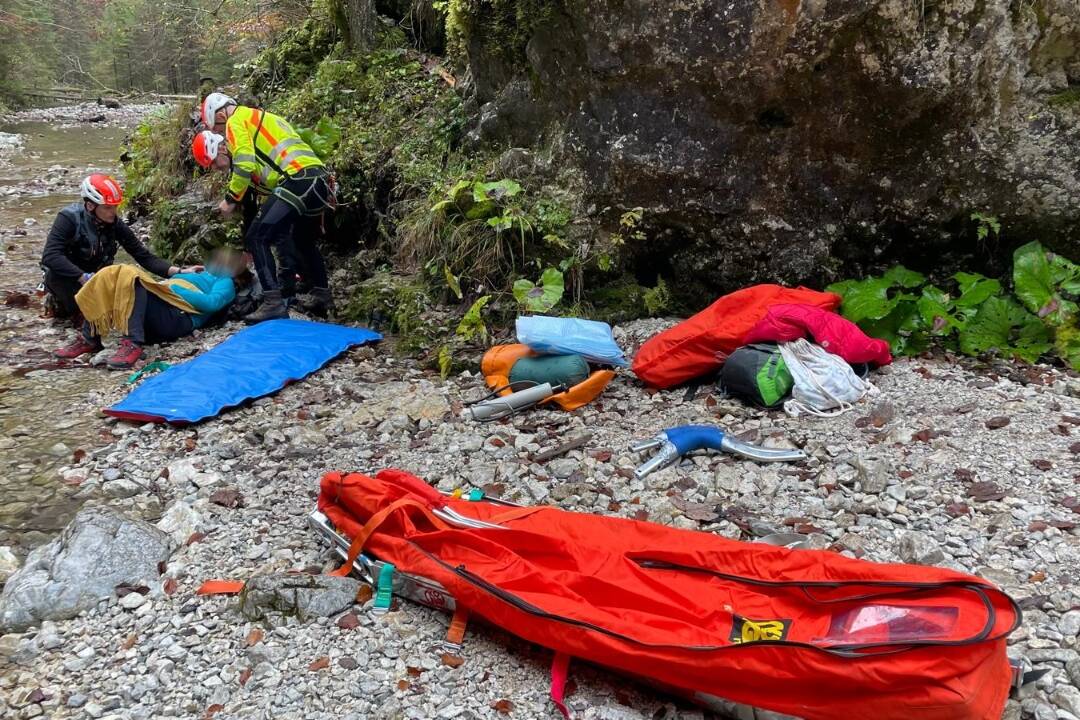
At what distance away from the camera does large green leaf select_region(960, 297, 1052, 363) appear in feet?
16.0

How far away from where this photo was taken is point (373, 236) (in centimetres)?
780

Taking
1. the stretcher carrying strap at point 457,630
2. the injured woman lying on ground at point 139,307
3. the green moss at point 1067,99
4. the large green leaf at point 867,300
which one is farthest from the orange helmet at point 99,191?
the green moss at point 1067,99

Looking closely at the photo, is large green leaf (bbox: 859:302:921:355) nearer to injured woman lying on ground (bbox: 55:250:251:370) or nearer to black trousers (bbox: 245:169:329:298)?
black trousers (bbox: 245:169:329:298)

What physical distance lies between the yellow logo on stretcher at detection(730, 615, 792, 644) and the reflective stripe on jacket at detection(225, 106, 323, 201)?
5.52m

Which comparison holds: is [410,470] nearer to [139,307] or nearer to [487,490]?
[487,490]

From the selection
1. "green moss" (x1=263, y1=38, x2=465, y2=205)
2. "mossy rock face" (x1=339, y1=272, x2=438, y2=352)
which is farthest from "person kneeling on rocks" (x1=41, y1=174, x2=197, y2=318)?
"green moss" (x1=263, y1=38, x2=465, y2=205)

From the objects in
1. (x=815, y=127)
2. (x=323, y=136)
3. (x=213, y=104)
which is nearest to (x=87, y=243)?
(x=213, y=104)

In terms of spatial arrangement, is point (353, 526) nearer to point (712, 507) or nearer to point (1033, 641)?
point (712, 507)

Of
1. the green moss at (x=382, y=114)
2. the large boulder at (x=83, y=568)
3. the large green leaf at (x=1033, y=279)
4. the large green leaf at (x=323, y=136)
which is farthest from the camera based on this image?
the large green leaf at (x=323, y=136)

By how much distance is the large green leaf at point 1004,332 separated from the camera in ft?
16.0

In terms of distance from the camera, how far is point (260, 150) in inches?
250

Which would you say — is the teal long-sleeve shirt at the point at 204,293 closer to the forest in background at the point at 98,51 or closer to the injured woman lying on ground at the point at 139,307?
the injured woman lying on ground at the point at 139,307

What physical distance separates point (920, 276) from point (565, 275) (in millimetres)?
2743

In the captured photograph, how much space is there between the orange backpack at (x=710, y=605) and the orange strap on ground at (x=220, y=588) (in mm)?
513
